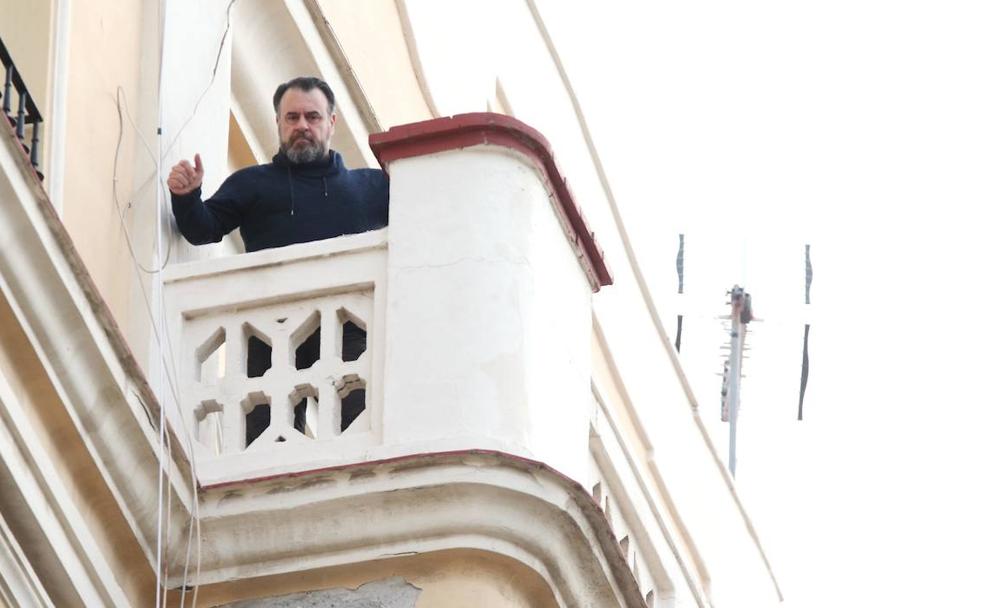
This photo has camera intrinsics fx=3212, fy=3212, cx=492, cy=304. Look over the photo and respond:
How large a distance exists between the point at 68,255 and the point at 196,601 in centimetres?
125

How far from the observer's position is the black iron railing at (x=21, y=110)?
34.8 ft

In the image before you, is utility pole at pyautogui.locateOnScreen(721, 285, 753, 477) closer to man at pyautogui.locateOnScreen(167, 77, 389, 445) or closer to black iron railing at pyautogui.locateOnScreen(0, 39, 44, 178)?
man at pyautogui.locateOnScreen(167, 77, 389, 445)

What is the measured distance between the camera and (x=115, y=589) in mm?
10227

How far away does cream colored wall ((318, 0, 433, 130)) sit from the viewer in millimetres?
14867

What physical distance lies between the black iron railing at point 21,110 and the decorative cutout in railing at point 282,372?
2.61 ft

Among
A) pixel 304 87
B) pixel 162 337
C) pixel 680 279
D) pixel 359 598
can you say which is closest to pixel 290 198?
pixel 304 87

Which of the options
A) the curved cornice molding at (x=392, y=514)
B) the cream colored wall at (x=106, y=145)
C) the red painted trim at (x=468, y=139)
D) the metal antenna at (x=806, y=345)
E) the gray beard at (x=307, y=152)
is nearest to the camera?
the curved cornice molding at (x=392, y=514)

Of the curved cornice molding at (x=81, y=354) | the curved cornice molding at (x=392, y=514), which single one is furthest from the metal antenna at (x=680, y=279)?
the curved cornice molding at (x=81, y=354)

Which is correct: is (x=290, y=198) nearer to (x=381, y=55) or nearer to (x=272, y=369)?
(x=272, y=369)

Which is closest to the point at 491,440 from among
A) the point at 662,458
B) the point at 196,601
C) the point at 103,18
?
the point at 196,601

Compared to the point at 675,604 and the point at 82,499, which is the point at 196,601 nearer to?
the point at 82,499

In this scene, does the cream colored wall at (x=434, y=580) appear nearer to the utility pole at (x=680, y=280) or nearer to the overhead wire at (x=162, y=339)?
the overhead wire at (x=162, y=339)

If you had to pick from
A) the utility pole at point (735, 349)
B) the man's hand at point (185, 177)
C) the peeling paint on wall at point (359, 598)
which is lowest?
the utility pole at point (735, 349)

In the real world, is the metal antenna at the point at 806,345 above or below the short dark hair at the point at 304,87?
below
